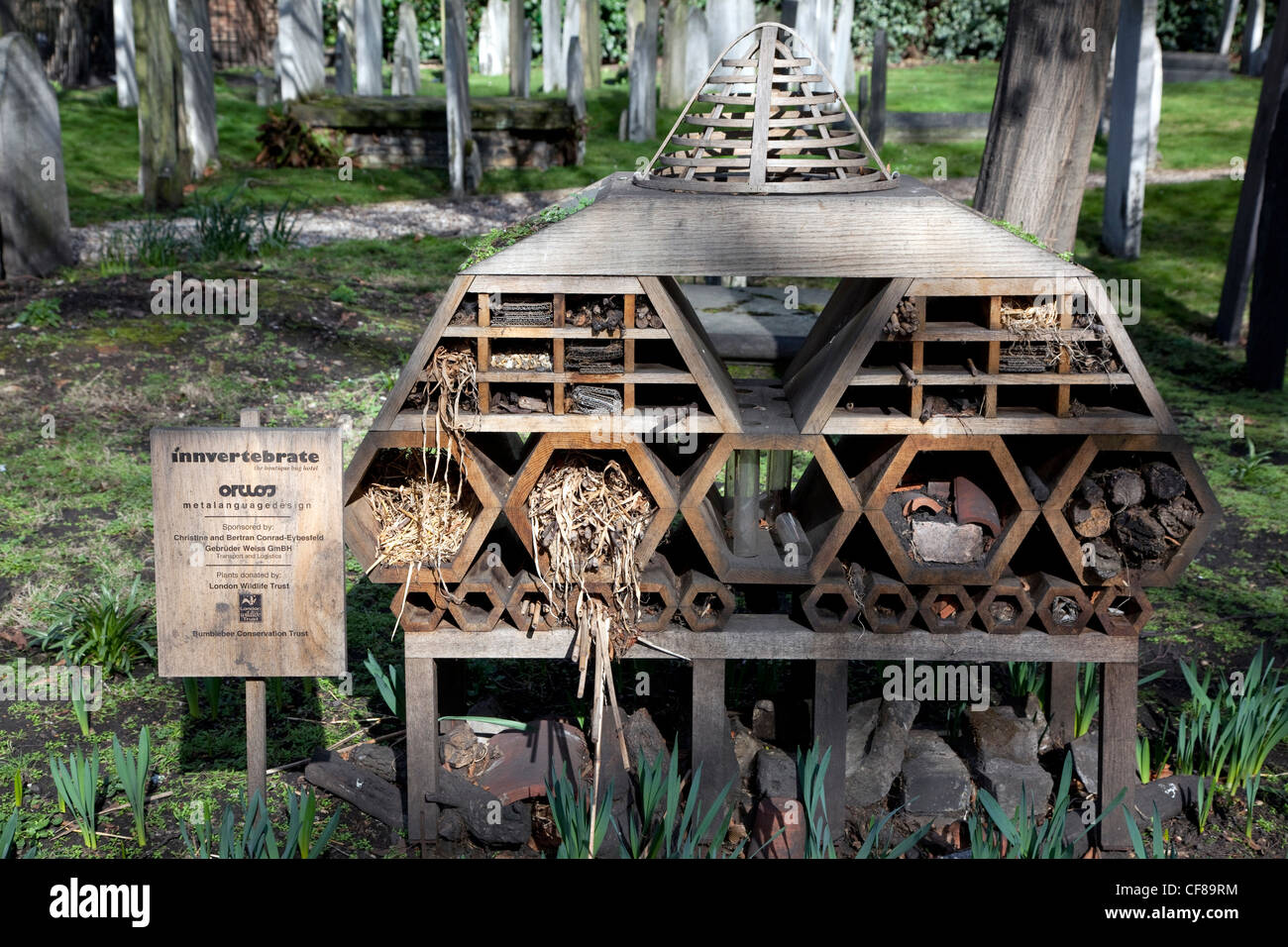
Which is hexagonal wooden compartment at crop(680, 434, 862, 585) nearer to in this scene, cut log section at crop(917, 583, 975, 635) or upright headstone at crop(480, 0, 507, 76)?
cut log section at crop(917, 583, 975, 635)

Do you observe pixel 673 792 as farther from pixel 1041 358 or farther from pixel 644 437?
pixel 1041 358

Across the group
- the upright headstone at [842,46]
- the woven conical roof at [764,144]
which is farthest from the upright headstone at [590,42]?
the woven conical roof at [764,144]

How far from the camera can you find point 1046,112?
18.7 ft

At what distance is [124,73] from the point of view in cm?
1498

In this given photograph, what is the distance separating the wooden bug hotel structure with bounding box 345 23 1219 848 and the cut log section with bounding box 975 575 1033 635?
0.4 inches

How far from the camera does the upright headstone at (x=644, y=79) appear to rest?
14.9 meters

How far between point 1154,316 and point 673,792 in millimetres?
7824

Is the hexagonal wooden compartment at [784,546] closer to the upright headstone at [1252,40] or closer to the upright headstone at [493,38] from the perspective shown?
the upright headstone at [1252,40]

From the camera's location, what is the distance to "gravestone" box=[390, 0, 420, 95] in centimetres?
1584

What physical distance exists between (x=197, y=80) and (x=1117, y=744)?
10.8m

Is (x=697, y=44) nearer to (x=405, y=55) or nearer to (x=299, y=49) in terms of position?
(x=405, y=55)

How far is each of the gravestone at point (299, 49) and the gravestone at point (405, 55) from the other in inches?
79.5

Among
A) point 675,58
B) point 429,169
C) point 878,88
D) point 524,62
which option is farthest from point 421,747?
point 675,58
